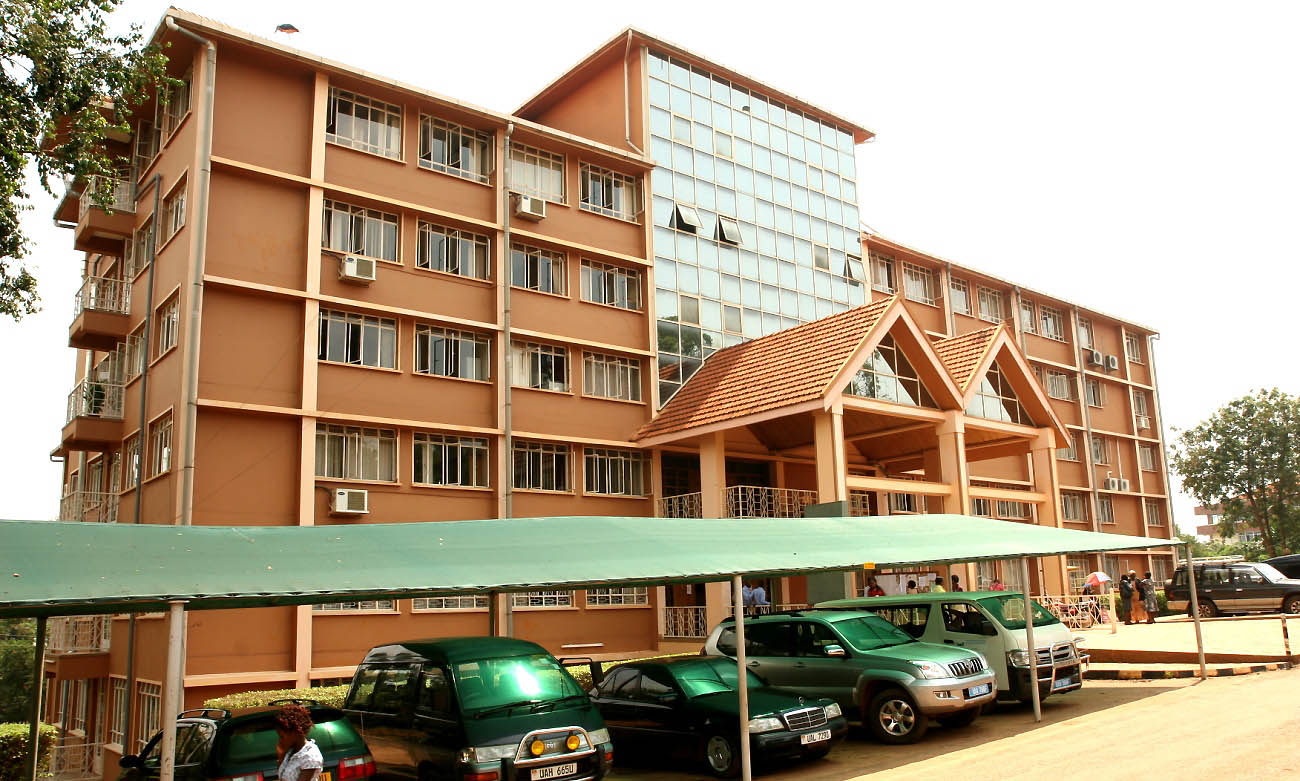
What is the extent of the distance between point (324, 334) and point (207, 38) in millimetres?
6229

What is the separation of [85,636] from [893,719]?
17.8 meters

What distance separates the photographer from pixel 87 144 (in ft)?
54.8

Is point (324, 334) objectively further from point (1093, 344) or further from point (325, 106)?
point (1093, 344)

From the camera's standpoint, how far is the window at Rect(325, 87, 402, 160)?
22.6m

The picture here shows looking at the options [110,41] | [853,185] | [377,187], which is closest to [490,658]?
[110,41]

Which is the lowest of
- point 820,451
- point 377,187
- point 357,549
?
point 357,549

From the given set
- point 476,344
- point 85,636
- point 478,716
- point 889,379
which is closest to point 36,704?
point 478,716

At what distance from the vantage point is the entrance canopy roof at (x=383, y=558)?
865 cm

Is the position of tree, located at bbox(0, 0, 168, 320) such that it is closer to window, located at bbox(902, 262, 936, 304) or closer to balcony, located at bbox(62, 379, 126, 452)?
balcony, located at bbox(62, 379, 126, 452)

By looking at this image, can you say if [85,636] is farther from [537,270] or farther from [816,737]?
[816,737]

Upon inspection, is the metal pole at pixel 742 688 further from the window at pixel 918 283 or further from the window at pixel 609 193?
the window at pixel 918 283

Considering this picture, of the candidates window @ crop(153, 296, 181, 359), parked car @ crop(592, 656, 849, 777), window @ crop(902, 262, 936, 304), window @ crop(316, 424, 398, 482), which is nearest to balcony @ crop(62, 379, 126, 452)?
window @ crop(153, 296, 181, 359)

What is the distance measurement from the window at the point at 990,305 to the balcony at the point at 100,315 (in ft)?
96.3

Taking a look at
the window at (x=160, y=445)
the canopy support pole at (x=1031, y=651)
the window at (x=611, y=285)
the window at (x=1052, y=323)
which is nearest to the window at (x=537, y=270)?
the window at (x=611, y=285)
